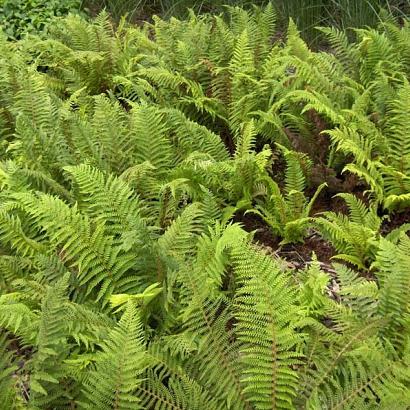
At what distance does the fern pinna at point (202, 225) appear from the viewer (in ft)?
7.59

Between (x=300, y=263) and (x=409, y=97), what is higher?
(x=409, y=97)

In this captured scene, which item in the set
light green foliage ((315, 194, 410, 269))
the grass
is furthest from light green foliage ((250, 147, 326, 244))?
the grass

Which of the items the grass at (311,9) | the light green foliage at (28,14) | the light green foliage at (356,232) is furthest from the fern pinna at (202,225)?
the light green foliage at (28,14)

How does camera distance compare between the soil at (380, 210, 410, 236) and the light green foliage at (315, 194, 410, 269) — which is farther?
the soil at (380, 210, 410, 236)

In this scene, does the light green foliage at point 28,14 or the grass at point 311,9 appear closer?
the grass at point 311,9

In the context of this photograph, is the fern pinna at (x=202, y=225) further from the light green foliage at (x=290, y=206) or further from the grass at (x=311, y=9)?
the grass at (x=311, y=9)

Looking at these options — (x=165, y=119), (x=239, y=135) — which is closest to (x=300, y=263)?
(x=239, y=135)

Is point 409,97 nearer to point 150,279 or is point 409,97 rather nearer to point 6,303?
point 150,279

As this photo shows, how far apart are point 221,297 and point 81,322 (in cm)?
65

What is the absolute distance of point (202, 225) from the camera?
3357 millimetres

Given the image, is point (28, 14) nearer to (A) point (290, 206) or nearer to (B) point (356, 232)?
(A) point (290, 206)

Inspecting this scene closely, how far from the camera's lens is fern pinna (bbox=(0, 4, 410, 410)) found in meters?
2.31

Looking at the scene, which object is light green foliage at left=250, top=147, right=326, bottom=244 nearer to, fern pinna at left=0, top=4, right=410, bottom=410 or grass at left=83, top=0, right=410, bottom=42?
fern pinna at left=0, top=4, right=410, bottom=410

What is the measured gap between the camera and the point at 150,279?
9.75 feet
